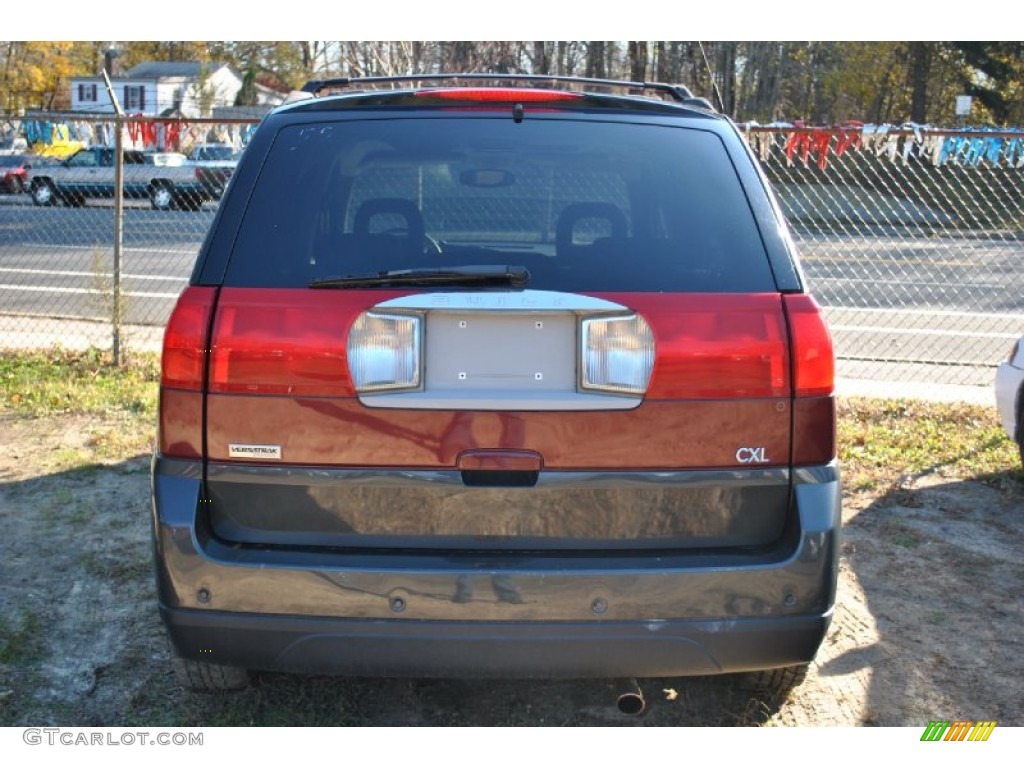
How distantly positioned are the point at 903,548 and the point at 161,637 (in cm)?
320

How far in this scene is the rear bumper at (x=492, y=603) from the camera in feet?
8.68

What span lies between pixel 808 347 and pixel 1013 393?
3.53 m

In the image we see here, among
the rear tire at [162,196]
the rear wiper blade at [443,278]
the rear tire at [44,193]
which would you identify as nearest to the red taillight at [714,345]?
the rear wiper blade at [443,278]

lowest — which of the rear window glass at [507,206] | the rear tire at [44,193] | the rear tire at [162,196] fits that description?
the rear tire at [44,193]

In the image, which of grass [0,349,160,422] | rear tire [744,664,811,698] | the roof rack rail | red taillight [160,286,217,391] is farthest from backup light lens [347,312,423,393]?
grass [0,349,160,422]

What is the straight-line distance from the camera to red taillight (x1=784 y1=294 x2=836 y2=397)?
2705mm

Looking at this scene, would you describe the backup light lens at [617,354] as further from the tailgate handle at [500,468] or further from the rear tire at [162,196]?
the rear tire at [162,196]

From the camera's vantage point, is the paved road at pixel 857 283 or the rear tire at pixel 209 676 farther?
the paved road at pixel 857 283

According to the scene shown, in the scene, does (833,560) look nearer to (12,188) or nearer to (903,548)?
(903,548)

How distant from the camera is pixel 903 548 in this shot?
16.0ft

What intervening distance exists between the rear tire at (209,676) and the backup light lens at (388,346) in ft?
3.74

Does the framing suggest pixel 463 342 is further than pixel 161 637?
No

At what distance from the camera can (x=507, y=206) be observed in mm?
3295
